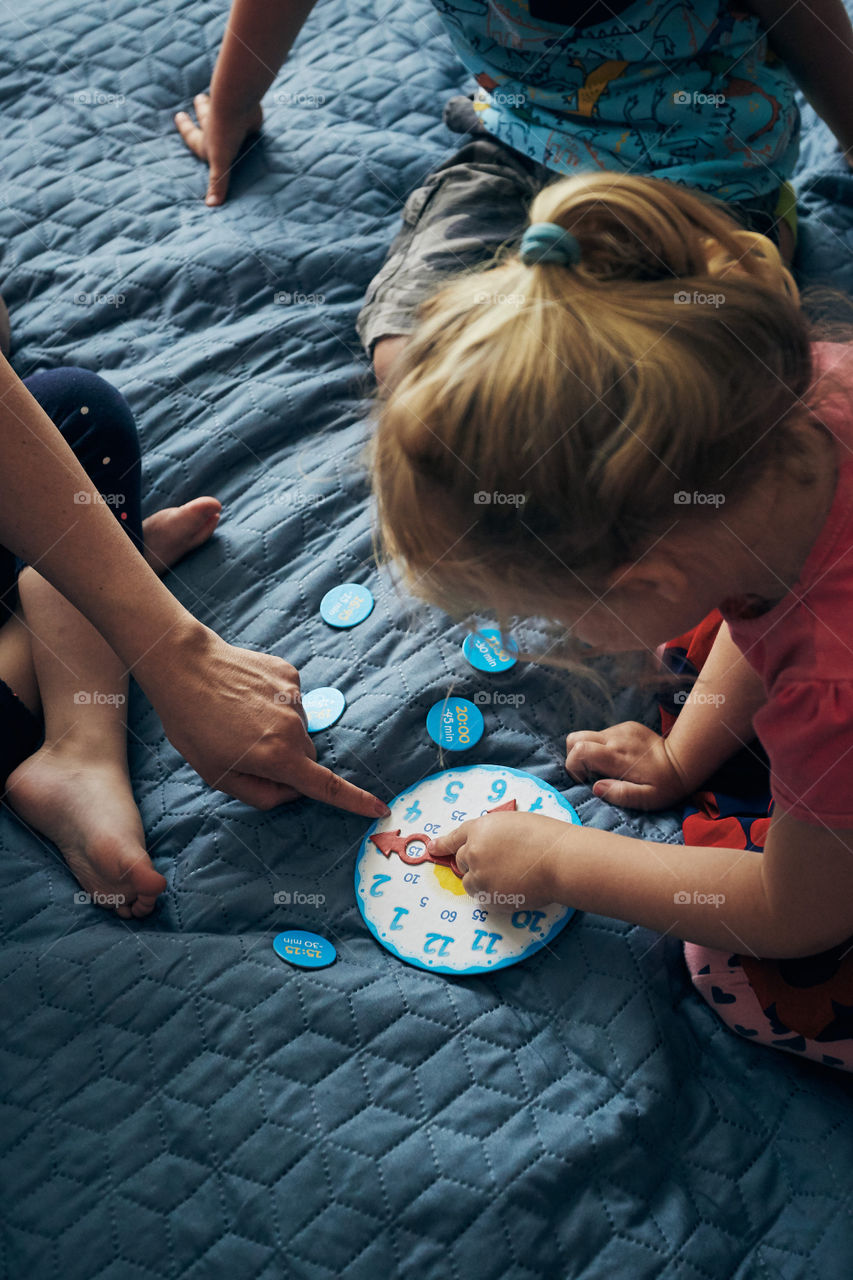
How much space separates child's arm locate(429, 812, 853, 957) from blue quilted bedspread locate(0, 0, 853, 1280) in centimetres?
7

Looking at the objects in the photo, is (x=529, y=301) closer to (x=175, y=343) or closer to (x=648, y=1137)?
(x=648, y=1137)

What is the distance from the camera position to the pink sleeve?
0.56 metres

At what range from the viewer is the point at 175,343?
116 centimetres

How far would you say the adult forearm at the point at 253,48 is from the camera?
1188 millimetres

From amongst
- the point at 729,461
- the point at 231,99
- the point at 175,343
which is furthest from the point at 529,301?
the point at 231,99

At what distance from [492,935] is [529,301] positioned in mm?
464
